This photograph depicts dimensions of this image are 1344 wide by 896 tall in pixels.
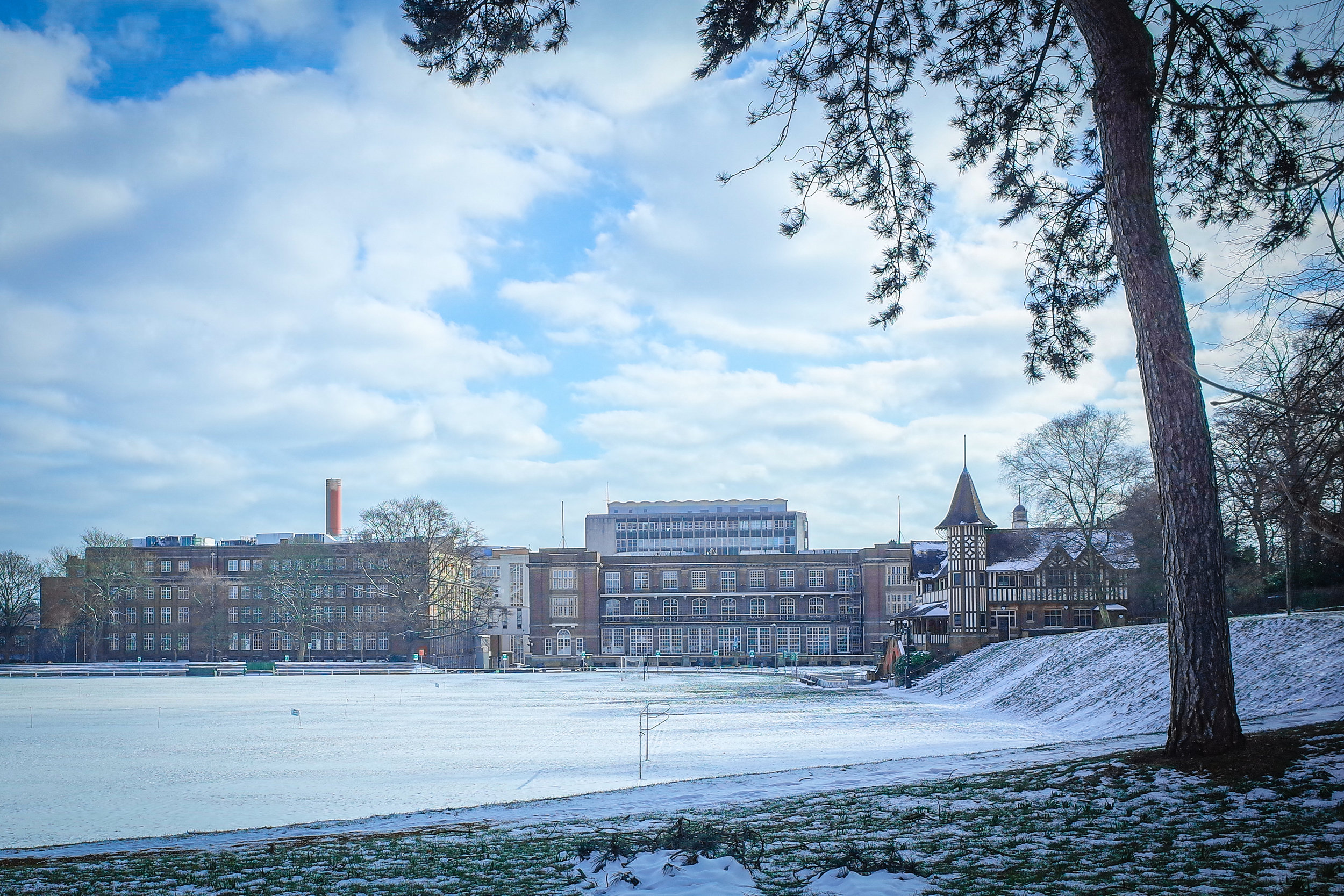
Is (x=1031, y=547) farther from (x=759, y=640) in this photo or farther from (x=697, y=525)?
(x=697, y=525)

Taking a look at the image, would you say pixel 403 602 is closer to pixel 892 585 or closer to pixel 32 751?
pixel 892 585

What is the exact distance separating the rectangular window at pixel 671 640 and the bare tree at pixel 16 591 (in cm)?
4957

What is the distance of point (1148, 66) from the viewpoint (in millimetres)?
10570

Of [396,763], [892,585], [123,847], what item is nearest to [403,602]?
[892,585]

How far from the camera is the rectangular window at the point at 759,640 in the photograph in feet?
282

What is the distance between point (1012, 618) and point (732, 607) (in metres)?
35.1

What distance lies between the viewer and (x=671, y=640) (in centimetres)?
8625

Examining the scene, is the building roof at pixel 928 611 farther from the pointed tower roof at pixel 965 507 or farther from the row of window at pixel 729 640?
the row of window at pixel 729 640

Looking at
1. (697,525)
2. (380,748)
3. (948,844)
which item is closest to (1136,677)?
(380,748)

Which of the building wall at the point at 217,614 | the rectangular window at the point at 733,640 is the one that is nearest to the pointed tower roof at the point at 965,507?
the rectangular window at the point at 733,640

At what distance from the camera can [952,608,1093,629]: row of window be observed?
53.5 meters

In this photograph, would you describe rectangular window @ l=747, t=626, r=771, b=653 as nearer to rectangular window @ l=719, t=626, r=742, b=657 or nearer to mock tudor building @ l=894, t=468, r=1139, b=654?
rectangular window @ l=719, t=626, r=742, b=657

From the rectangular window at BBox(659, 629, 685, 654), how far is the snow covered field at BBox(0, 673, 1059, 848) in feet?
149

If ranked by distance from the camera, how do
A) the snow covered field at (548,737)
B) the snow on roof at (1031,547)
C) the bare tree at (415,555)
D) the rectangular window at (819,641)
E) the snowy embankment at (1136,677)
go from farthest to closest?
the rectangular window at (819,641), the bare tree at (415,555), the snow on roof at (1031,547), the snowy embankment at (1136,677), the snow covered field at (548,737)
